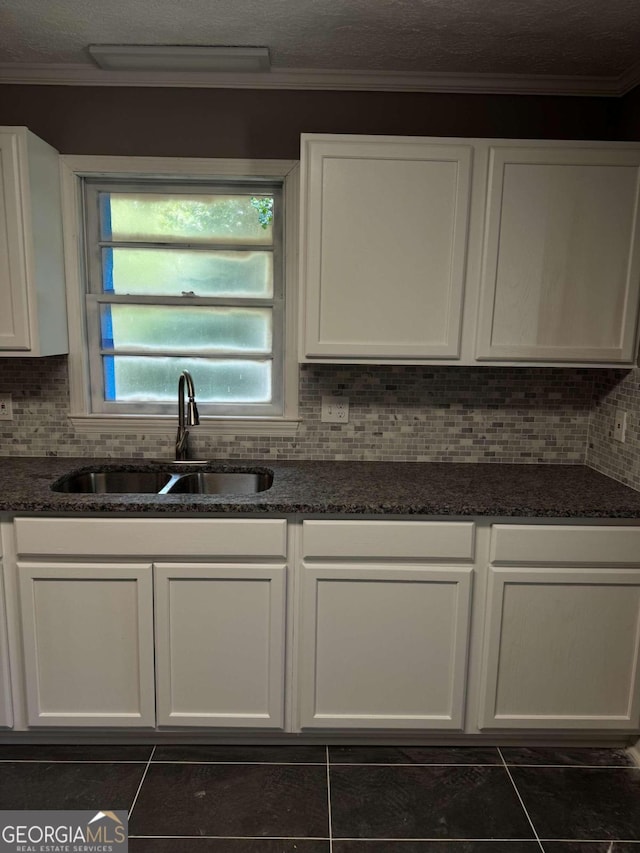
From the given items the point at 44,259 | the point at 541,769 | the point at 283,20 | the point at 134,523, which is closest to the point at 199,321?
the point at 44,259

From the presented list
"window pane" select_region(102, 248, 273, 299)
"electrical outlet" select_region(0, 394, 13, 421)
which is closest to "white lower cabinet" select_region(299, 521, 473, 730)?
"window pane" select_region(102, 248, 273, 299)

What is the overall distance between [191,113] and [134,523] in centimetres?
160

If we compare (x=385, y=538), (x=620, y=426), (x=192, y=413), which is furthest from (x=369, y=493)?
(x=620, y=426)

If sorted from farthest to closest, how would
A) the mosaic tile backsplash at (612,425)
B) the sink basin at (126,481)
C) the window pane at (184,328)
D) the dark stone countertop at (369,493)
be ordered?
the window pane at (184,328) → the sink basin at (126,481) → the mosaic tile backsplash at (612,425) → the dark stone countertop at (369,493)

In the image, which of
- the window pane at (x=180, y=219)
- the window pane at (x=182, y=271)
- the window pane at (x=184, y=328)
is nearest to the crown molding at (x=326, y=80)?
the window pane at (x=180, y=219)

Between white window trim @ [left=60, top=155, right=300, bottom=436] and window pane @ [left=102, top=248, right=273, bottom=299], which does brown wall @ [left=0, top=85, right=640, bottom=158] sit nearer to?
white window trim @ [left=60, top=155, right=300, bottom=436]

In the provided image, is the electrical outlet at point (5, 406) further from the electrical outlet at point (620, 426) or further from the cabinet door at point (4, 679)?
the electrical outlet at point (620, 426)

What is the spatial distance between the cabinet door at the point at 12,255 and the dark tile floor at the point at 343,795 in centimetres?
147

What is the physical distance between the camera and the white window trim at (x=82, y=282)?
2.29 metres

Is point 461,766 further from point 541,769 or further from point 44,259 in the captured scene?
point 44,259

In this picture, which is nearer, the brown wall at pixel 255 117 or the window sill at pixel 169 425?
the brown wall at pixel 255 117

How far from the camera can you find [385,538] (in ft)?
6.28

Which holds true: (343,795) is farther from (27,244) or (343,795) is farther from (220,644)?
(27,244)

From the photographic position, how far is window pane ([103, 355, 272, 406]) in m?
2.51
